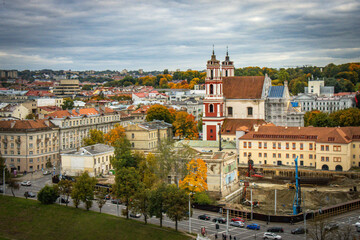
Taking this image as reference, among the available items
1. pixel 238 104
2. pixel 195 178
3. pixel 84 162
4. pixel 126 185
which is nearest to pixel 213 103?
pixel 238 104

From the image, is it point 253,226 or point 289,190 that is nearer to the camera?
point 253,226

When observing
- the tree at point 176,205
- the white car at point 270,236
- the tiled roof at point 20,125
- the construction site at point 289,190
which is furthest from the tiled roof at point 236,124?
the white car at point 270,236

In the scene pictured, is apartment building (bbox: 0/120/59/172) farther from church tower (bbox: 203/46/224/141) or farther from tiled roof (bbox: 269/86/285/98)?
tiled roof (bbox: 269/86/285/98)

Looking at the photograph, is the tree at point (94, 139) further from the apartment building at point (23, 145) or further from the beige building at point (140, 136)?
the apartment building at point (23, 145)

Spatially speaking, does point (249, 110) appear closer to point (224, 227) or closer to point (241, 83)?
point (241, 83)

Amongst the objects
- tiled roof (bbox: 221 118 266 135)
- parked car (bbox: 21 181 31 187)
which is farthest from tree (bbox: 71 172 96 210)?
tiled roof (bbox: 221 118 266 135)

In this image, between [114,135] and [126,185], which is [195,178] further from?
[114,135]
